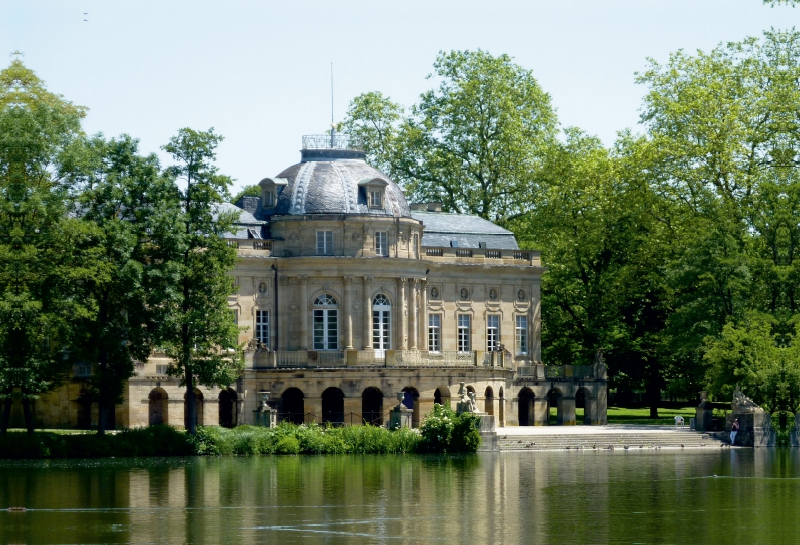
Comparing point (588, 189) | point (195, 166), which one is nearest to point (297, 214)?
point (195, 166)

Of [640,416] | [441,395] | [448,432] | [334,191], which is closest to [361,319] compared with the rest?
[441,395]

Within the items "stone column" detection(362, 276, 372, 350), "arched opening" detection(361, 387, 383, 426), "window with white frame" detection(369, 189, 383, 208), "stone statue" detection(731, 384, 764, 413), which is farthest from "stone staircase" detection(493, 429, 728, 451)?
"window with white frame" detection(369, 189, 383, 208)

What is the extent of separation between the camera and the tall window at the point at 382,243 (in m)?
71.2

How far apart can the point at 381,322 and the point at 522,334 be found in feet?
31.4

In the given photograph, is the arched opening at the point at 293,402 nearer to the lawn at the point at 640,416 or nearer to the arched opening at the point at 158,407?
the arched opening at the point at 158,407

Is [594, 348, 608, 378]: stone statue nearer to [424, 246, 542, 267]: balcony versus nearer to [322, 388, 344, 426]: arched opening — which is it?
[424, 246, 542, 267]: balcony

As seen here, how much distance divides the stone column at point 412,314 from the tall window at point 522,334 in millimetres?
7198

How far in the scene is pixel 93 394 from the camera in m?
63.0

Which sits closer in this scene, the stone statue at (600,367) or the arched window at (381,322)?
the arched window at (381,322)

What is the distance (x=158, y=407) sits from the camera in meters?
67.8

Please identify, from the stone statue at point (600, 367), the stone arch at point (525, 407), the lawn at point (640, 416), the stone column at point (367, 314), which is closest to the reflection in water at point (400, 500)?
the stone column at point (367, 314)

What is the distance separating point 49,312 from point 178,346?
6585 mm

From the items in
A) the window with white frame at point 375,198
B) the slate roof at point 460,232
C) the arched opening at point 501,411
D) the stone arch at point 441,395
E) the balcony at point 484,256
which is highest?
the window with white frame at point 375,198

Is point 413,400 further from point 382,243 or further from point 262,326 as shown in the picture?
point 262,326
